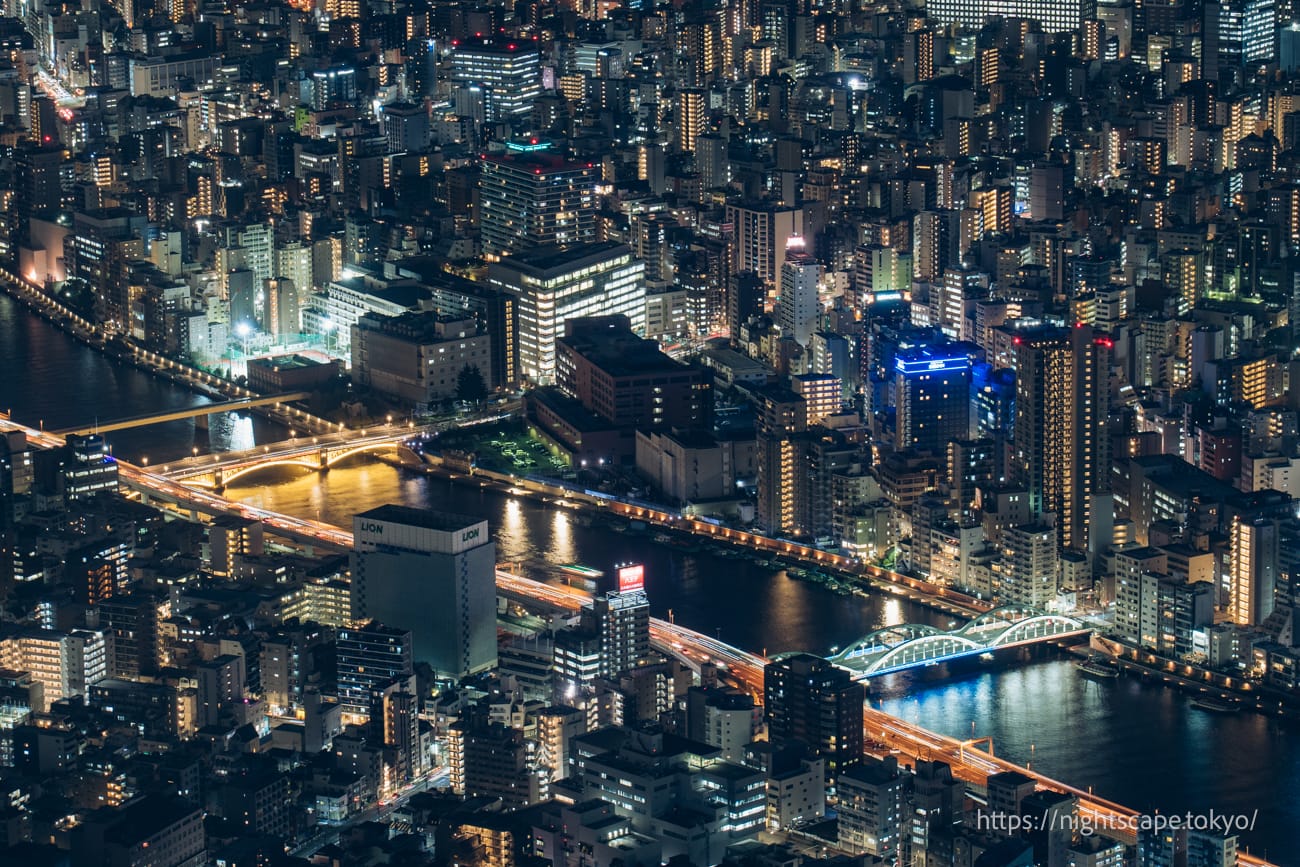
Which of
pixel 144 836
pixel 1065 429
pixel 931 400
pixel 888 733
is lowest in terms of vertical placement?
pixel 888 733

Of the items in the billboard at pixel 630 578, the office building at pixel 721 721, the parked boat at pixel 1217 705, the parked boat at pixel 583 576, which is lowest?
the parked boat at pixel 1217 705

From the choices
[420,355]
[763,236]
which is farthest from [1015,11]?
[420,355]

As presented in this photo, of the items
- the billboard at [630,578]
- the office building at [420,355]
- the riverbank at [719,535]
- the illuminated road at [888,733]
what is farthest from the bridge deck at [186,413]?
the billboard at [630,578]

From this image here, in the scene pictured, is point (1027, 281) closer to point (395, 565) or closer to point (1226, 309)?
point (1226, 309)

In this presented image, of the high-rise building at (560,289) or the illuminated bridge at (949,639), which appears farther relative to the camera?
the high-rise building at (560,289)

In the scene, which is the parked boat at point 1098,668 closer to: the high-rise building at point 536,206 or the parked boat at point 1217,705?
the parked boat at point 1217,705

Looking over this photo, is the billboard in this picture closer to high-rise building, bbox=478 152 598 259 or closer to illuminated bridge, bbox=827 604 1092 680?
illuminated bridge, bbox=827 604 1092 680

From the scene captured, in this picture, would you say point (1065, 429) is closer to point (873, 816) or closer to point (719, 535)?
point (719, 535)

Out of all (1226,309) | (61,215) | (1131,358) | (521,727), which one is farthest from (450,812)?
(61,215)

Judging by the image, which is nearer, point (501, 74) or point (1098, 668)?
point (1098, 668)
